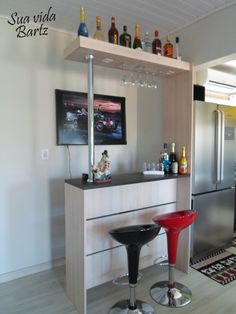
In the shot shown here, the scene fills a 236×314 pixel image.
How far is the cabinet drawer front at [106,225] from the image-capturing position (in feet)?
6.66

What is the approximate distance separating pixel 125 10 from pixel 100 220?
6.67ft

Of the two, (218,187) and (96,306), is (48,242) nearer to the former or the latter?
(96,306)

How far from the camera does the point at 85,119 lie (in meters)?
2.86

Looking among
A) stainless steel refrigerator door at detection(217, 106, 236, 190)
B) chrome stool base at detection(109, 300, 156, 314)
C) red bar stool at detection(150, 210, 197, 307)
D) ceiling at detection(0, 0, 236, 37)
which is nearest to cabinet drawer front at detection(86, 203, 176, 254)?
red bar stool at detection(150, 210, 197, 307)

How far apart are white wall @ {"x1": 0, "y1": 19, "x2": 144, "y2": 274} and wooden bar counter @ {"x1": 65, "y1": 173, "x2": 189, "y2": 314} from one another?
2.01 feet

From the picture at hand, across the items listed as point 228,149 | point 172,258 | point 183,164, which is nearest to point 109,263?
point 172,258

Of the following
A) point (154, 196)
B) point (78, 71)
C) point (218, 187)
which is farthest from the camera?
point (218, 187)

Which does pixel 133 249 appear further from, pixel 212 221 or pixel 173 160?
pixel 212 221

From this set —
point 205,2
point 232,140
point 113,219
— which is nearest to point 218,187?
point 232,140

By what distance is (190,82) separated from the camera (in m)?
2.55

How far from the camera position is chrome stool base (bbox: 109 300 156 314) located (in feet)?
6.46

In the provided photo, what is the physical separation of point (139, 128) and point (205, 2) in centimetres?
162

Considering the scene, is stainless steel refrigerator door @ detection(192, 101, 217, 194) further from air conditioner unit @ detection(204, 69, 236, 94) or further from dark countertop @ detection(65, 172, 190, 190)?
air conditioner unit @ detection(204, 69, 236, 94)

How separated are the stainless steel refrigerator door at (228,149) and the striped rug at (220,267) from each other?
0.87m
